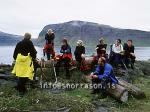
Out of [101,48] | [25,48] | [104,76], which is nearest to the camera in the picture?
[25,48]

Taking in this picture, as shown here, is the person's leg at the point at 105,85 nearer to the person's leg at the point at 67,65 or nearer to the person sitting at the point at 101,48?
the person's leg at the point at 67,65

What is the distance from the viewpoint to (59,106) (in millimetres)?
15141

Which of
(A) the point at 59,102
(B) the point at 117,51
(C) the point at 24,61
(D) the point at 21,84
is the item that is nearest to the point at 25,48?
(C) the point at 24,61

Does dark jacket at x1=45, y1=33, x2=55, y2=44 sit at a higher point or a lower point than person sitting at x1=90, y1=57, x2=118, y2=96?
higher

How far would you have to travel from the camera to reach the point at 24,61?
16.4 metres

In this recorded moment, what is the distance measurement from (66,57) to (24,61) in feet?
17.8

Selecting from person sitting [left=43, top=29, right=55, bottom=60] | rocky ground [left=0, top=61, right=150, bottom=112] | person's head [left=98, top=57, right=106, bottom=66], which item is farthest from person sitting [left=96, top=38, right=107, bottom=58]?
person's head [left=98, top=57, right=106, bottom=66]

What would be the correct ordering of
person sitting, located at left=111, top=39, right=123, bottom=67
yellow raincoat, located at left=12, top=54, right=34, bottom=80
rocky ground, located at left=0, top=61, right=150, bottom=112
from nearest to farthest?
1. rocky ground, located at left=0, top=61, right=150, bottom=112
2. yellow raincoat, located at left=12, top=54, right=34, bottom=80
3. person sitting, located at left=111, top=39, right=123, bottom=67

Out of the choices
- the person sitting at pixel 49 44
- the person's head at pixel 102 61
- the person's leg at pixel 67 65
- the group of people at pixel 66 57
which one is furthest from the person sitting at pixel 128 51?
the person's head at pixel 102 61

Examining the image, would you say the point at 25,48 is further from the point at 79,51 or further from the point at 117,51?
the point at 117,51

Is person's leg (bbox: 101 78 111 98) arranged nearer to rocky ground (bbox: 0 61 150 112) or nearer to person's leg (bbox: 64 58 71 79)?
rocky ground (bbox: 0 61 150 112)

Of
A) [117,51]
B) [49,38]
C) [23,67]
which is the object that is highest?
[49,38]

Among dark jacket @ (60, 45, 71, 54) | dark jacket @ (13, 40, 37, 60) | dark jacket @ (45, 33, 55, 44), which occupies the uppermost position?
dark jacket @ (45, 33, 55, 44)

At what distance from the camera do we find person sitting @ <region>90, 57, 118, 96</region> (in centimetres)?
1738
